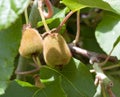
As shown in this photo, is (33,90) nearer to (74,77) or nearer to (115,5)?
(74,77)

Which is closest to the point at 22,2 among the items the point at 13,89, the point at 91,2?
the point at 91,2

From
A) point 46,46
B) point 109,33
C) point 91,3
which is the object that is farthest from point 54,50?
point 109,33

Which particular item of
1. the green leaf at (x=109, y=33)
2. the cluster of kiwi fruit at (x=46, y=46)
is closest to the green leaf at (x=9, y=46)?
the cluster of kiwi fruit at (x=46, y=46)

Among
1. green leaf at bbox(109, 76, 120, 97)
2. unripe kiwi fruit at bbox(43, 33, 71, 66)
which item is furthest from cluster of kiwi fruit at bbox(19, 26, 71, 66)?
green leaf at bbox(109, 76, 120, 97)

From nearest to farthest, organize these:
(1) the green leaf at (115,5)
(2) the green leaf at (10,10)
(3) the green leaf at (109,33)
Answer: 1. (2) the green leaf at (10,10)
2. (1) the green leaf at (115,5)
3. (3) the green leaf at (109,33)

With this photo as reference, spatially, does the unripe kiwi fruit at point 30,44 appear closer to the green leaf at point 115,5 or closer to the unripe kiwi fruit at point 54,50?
the unripe kiwi fruit at point 54,50
